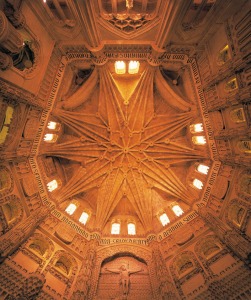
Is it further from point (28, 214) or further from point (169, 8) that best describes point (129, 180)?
point (169, 8)

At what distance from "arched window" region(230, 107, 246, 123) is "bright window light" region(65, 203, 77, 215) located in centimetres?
1414

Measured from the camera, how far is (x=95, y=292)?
13.6 meters

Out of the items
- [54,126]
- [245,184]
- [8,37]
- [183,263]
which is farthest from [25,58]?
[183,263]

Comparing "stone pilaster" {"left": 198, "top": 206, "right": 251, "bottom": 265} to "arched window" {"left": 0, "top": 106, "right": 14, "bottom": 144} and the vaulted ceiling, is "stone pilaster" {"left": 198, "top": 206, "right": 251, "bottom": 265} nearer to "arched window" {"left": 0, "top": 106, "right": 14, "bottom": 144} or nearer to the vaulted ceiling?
the vaulted ceiling

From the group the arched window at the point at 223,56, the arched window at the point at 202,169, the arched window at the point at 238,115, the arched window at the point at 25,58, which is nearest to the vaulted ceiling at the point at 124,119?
the arched window at the point at 202,169

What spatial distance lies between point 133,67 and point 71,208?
12941 millimetres

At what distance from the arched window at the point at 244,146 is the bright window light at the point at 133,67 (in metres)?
9.50

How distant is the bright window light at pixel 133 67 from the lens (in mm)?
16938

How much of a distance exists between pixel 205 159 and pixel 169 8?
10.8m

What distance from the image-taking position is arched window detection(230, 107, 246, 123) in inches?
501

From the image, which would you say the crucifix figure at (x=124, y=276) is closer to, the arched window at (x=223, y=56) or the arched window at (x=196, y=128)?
the arched window at (x=196, y=128)

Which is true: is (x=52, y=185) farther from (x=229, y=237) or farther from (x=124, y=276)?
(x=229, y=237)

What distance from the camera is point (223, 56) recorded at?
13.5 meters

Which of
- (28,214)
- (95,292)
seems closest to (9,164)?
(28,214)
